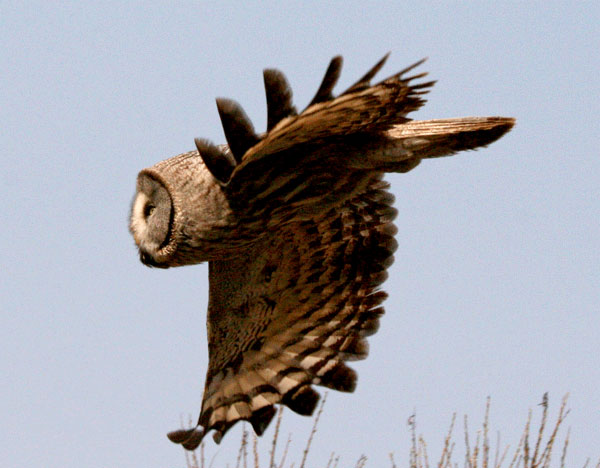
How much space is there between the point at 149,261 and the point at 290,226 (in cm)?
88

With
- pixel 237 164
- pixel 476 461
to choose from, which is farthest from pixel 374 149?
pixel 476 461

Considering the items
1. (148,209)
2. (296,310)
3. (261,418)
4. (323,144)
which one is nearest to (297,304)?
(296,310)

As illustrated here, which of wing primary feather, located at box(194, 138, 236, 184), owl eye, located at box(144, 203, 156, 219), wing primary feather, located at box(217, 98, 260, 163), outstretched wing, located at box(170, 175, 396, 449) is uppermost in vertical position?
wing primary feather, located at box(217, 98, 260, 163)

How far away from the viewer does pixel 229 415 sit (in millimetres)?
7309

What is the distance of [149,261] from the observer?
6.86 meters

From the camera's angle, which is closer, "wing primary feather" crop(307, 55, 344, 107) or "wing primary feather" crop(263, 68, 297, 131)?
"wing primary feather" crop(307, 55, 344, 107)

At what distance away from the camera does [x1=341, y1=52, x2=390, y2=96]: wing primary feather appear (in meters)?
5.40

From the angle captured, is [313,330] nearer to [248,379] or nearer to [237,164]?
[248,379]

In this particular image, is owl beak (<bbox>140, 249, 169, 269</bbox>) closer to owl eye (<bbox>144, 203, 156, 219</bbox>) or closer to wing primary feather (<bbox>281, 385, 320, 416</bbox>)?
owl eye (<bbox>144, 203, 156, 219</bbox>)

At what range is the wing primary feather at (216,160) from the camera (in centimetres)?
605

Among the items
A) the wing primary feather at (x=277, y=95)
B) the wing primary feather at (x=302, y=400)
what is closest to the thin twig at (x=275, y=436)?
the wing primary feather at (x=302, y=400)

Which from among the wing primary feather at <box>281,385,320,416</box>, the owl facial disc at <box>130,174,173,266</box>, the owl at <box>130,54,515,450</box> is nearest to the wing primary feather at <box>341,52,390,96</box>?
the owl at <box>130,54,515,450</box>

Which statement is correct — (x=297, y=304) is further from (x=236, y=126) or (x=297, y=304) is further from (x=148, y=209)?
(x=236, y=126)

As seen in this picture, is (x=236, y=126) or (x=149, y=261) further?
(x=149, y=261)
